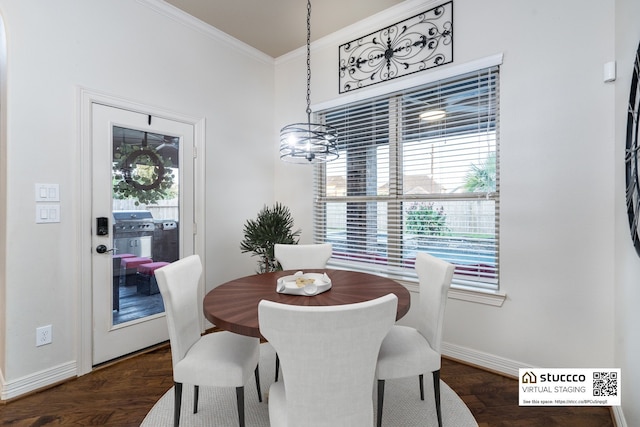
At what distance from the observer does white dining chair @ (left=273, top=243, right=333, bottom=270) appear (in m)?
2.62

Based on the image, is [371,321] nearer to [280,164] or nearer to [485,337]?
[485,337]

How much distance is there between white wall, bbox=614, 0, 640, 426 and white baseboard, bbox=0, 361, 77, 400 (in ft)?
11.1

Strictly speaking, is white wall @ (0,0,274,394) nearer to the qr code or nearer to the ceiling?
the ceiling

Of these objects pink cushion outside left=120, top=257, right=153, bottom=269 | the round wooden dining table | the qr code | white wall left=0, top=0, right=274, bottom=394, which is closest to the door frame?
white wall left=0, top=0, right=274, bottom=394

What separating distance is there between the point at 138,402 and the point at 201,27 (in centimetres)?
323

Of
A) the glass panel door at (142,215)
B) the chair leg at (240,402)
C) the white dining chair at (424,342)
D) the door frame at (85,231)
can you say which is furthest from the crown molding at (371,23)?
the chair leg at (240,402)

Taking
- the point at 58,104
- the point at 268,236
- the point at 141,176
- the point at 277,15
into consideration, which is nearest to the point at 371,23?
the point at 277,15

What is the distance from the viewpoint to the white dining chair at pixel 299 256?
2621 millimetres

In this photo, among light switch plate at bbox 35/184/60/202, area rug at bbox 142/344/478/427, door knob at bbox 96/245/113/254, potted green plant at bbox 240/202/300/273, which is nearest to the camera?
area rug at bbox 142/344/478/427

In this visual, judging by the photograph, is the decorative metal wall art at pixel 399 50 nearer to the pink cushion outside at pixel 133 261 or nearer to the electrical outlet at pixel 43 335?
the pink cushion outside at pixel 133 261

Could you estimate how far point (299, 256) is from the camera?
104 inches

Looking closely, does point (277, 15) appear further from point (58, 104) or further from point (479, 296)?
point (479, 296)

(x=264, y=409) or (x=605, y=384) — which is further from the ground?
(x=605, y=384)

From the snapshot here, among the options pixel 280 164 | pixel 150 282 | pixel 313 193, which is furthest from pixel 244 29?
pixel 150 282
